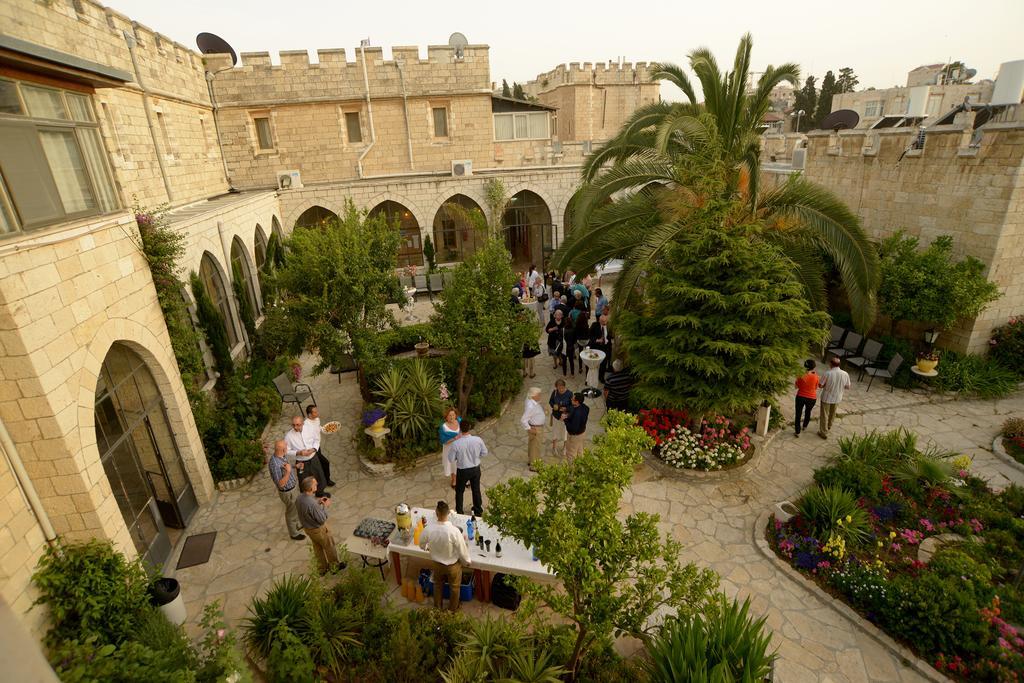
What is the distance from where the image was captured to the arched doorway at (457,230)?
21281 millimetres

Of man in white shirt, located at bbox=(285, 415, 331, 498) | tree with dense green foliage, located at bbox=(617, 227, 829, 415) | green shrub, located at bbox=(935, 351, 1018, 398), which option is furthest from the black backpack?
green shrub, located at bbox=(935, 351, 1018, 398)

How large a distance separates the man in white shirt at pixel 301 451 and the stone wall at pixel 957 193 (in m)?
13.5

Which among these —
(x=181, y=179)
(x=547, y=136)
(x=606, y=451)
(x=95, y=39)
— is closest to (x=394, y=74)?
(x=547, y=136)

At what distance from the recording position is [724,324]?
8344mm

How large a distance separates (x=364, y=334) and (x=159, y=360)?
3.38 metres

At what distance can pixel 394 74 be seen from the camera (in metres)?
19.9

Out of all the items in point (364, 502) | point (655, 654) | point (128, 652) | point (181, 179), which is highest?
point (181, 179)

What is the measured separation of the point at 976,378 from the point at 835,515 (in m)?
6.73

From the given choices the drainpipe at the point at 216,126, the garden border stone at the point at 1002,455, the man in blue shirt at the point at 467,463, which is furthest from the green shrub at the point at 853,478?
the drainpipe at the point at 216,126

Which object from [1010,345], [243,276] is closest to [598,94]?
[243,276]

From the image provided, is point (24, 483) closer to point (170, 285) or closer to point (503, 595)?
point (170, 285)

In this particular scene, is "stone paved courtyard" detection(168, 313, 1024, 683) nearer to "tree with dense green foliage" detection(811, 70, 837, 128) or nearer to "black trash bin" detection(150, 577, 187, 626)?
"black trash bin" detection(150, 577, 187, 626)

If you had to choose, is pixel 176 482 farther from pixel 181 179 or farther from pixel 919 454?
pixel 919 454

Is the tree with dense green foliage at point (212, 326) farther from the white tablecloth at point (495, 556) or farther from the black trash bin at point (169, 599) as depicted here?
the white tablecloth at point (495, 556)
